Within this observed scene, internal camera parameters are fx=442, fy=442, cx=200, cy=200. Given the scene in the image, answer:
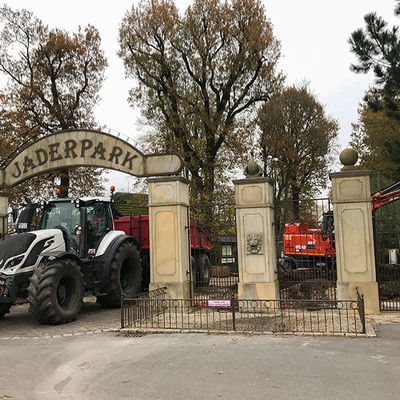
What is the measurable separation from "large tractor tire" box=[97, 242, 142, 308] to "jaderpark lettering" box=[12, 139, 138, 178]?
92.7 inches

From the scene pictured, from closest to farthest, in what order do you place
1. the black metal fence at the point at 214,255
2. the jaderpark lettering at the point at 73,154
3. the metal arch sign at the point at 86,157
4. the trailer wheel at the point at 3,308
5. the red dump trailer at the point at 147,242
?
the trailer wheel at the point at 3,308, the metal arch sign at the point at 86,157, the jaderpark lettering at the point at 73,154, the black metal fence at the point at 214,255, the red dump trailer at the point at 147,242

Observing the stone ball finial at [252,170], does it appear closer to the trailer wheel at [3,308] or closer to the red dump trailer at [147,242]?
the red dump trailer at [147,242]

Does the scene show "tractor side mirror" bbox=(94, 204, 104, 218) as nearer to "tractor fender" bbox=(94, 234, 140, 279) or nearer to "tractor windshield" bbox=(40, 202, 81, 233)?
"tractor windshield" bbox=(40, 202, 81, 233)

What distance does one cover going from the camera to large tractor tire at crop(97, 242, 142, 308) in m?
11.5

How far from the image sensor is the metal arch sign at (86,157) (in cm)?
1184

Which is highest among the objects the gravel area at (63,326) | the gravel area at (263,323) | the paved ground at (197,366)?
the gravel area at (263,323)

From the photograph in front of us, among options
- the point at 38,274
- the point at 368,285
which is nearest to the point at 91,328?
the point at 38,274

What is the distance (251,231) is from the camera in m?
10.8

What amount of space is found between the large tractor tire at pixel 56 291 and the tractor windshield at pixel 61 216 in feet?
4.88

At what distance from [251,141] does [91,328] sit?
20.2 meters

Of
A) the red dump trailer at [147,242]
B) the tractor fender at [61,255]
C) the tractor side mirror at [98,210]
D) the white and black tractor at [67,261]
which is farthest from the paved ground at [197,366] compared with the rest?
the red dump trailer at [147,242]

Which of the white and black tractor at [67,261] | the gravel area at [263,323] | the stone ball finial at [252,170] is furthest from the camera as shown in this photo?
the stone ball finial at [252,170]

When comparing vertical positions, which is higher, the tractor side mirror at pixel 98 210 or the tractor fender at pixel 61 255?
the tractor side mirror at pixel 98 210

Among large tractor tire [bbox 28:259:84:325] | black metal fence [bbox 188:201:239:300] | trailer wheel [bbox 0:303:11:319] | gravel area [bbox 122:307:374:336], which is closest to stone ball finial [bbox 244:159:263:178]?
black metal fence [bbox 188:201:239:300]
